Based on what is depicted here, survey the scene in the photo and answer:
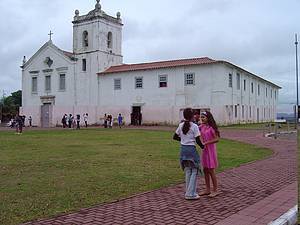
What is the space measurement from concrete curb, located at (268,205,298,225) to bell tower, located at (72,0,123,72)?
41373 mm

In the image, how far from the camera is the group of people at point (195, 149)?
7.30 m

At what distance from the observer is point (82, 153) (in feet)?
47.8

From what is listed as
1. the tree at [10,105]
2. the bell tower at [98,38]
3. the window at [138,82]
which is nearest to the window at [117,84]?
the window at [138,82]

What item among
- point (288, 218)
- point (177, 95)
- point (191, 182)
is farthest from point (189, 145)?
point (177, 95)

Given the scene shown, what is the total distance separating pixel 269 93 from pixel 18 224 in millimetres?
56685

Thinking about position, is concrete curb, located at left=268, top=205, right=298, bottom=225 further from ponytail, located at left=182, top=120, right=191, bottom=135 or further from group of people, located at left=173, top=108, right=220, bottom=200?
ponytail, located at left=182, top=120, right=191, bottom=135

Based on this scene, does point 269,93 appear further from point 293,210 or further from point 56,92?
point 293,210

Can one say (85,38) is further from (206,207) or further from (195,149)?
(206,207)

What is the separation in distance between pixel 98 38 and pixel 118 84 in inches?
220

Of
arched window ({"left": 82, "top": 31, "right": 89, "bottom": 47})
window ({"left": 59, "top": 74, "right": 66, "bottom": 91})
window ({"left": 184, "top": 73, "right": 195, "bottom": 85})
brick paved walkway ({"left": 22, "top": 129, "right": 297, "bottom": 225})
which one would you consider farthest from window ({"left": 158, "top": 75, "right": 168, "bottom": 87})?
brick paved walkway ({"left": 22, "top": 129, "right": 297, "bottom": 225})

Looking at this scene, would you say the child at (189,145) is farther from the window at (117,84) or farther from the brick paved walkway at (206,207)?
the window at (117,84)

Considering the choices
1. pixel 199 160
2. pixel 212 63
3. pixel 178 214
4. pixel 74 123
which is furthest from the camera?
pixel 74 123

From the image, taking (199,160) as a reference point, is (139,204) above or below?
below

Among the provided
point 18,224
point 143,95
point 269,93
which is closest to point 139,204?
point 18,224
